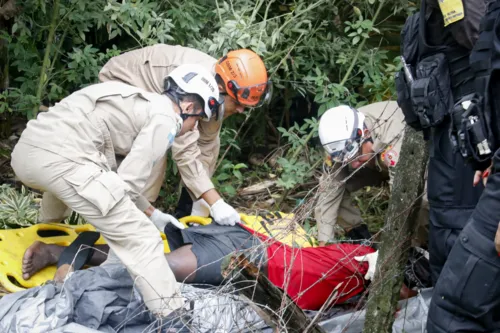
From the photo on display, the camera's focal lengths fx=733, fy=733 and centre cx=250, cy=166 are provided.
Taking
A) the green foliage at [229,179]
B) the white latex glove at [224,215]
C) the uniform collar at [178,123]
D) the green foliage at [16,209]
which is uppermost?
the uniform collar at [178,123]

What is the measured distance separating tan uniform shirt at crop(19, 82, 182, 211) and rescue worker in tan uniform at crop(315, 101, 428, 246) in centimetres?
105

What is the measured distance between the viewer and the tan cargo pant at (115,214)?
3.62 metres

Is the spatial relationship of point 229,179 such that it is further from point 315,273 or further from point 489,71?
point 489,71

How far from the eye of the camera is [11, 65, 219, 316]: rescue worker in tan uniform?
11.9 feet

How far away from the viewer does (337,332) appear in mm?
3840

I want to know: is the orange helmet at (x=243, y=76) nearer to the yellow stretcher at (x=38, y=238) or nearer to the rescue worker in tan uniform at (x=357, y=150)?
the rescue worker in tan uniform at (x=357, y=150)

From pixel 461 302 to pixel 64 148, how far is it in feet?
6.82

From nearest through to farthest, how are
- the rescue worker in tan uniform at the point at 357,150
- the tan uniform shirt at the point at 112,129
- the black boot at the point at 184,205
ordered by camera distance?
the tan uniform shirt at the point at 112,129, the rescue worker in tan uniform at the point at 357,150, the black boot at the point at 184,205

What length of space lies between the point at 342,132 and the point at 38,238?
195 centimetres

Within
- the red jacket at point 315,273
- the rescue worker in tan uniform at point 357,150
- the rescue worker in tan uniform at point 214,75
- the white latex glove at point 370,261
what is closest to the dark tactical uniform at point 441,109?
the white latex glove at point 370,261

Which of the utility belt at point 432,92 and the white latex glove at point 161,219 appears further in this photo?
the white latex glove at point 161,219

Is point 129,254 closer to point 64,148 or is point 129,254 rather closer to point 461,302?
point 64,148

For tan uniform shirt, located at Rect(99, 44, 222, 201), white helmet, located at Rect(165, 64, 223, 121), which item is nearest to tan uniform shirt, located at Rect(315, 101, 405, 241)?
tan uniform shirt, located at Rect(99, 44, 222, 201)

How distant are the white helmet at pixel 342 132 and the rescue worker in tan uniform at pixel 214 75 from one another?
2.20 feet
